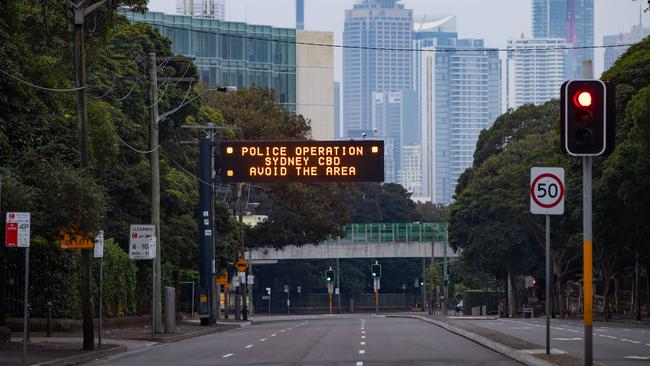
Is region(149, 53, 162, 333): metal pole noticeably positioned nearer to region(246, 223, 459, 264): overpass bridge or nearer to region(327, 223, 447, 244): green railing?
region(246, 223, 459, 264): overpass bridge

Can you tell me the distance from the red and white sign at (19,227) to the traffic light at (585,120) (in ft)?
39.2

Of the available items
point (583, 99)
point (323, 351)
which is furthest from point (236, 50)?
point (583, 99)

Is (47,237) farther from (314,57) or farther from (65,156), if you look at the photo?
(314,57)

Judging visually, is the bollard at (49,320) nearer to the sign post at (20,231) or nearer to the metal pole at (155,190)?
the metal pole at (155,190)

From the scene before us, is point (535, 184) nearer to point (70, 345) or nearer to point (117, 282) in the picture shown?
point (70, 345)

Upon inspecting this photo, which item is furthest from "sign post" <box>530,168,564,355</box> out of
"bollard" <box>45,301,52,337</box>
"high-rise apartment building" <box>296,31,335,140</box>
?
"high-rise apartment building" <box>296,31,335,140</box>

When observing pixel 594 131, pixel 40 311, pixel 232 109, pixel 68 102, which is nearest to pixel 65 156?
pixel 68 102

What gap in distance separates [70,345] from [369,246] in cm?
8176

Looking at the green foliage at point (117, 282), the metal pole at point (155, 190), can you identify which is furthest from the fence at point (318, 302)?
the metal pole at point (155, 190)

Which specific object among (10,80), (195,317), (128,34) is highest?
(128,34)

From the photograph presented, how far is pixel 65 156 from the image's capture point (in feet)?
120

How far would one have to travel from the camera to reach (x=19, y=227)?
2788 centimetres

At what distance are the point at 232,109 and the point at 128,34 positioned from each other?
2395 cm

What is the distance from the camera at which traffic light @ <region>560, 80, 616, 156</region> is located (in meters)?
20.4
